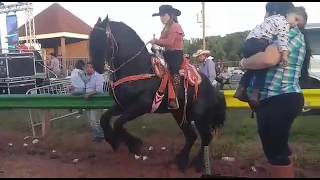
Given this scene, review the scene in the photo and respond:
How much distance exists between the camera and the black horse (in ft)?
18.8

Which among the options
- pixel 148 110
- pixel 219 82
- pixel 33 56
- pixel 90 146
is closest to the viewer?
pixel 148 110

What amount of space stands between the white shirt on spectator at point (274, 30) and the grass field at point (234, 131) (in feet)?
9.86

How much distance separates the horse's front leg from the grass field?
4.58ft

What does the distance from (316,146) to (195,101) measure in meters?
2.39

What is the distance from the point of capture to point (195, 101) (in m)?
6.07

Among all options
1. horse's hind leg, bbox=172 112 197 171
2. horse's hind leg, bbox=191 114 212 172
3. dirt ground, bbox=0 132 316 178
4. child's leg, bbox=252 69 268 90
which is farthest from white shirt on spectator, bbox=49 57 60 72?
child's leg, bbox=252 69 268 90

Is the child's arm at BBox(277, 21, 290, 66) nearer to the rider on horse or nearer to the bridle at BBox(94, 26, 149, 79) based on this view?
the rider on horse

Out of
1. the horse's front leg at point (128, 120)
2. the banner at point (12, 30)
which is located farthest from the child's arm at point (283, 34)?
the banner at point (12, 30)

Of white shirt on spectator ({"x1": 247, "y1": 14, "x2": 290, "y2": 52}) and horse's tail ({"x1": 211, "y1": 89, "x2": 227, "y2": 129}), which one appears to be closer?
white shirt on spectator ({"x1": 247, "y1": 14, "x2": 290, "y2": 52})

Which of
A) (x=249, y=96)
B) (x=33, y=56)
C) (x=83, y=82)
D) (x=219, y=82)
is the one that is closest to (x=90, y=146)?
(x=83, y=82)

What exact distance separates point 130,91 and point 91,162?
139cm

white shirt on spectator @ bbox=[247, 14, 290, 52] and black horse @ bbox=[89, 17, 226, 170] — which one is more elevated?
white shirt on spectator @ bbox=[247, 14, 290, 52]

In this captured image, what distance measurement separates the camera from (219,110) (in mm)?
6363

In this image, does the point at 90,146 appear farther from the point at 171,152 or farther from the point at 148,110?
the point at 148,110
